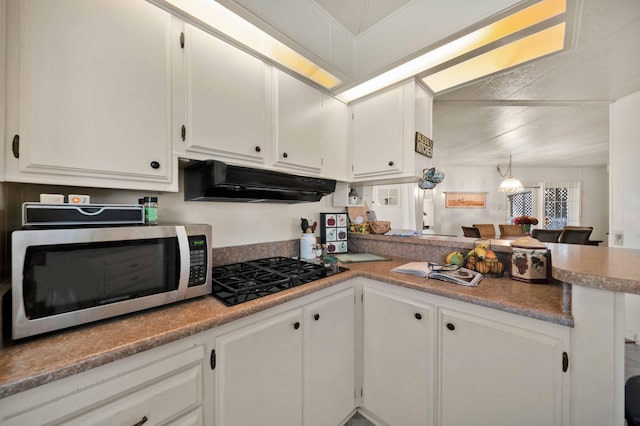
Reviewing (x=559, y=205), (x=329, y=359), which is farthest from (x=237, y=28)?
(x=559, y=205)

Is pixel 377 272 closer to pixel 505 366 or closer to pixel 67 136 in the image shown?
pixel 505 366

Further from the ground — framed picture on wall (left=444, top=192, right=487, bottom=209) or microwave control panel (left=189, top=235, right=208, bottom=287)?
framed picture on wall (left=444, top=192, right=487, bottom=209)

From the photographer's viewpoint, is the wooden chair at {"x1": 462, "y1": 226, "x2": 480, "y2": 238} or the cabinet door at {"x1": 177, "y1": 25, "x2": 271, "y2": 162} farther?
the wooden chair at {"x1": 462, "y1": 226, "x2": 480, "y2": 238}

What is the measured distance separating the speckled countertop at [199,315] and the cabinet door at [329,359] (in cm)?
15

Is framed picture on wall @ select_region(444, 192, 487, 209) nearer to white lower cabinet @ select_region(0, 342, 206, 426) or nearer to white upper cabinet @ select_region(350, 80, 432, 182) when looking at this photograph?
white upper cabinet @ select_region(350, 80, 432, 182)

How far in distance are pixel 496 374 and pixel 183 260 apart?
1.37 m

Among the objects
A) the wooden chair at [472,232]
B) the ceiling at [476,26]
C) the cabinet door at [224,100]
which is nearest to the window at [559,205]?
the wooden chair at [472,232]

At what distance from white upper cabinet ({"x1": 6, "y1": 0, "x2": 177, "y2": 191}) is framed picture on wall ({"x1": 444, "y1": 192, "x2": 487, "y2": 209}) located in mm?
6693

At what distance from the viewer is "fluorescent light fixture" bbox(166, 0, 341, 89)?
1.16 metres

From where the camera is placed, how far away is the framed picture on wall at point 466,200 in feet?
20.3

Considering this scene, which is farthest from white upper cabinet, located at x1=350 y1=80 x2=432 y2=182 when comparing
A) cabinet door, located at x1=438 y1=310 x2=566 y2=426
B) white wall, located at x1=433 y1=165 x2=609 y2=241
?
white wall, located at x1=433 y1=165 x2=609 y2=241

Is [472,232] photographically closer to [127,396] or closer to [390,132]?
[390,132]

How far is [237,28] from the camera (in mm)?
1314

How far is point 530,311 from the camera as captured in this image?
890 mm
